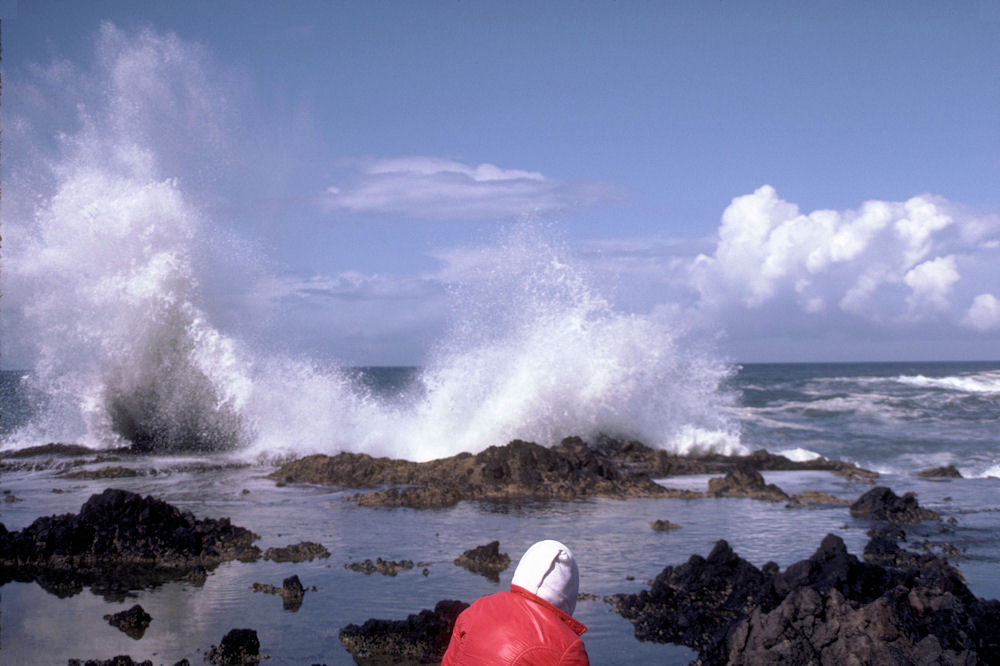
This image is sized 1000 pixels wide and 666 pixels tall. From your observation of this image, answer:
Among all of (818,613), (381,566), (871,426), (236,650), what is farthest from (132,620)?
(871,426)

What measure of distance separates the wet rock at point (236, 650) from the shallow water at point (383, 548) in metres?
A: 0.15

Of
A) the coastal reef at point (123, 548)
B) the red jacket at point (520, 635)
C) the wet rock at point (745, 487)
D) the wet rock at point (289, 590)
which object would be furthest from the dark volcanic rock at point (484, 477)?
the red jacket at point (520, 635)

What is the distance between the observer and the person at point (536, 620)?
2322 millimetres

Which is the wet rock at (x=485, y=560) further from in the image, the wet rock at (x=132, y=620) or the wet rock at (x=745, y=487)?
the wet rock at (x=745, y=487)

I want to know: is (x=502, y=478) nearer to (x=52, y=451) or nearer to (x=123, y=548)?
→ (x=123, y=548)

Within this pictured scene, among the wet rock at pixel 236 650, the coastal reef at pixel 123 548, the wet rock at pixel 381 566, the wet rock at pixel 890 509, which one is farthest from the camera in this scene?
the wet rock at pixel 890 509

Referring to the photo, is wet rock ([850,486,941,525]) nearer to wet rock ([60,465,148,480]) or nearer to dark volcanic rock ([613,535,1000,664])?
dark volcanic rock ([613,535,1000,664])

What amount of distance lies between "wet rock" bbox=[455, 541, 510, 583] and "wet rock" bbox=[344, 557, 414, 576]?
1.80ft

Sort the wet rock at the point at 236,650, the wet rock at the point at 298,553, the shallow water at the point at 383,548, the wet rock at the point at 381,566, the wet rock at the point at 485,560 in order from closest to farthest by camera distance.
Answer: the wet rock at the point at 236,650 → the shallow water at the point at 383,548 → the wet rock at the point at 381,566 → the wet rock at the point at 485,560 → the wet rock at the point at 298,553

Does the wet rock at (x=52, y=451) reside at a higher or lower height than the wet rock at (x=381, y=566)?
higher

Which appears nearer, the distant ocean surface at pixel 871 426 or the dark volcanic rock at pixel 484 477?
the dark volcanic rock at pixel 484 477

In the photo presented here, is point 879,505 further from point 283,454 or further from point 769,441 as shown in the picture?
point 769,441

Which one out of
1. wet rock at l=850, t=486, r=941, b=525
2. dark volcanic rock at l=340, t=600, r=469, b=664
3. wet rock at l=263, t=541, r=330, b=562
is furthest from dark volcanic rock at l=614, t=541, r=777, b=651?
wet rock at l=850, t=486, r=941, b=525

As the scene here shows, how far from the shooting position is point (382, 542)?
10.2m
